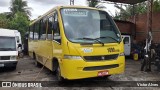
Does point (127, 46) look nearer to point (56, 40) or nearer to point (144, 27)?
point (144, 27)

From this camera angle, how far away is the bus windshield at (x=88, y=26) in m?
7.80

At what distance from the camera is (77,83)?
867 cm

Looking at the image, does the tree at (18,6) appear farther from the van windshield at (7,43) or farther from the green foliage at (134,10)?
the van windshield at (7,43)

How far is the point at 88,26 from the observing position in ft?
26.9

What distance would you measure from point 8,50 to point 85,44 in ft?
19.6

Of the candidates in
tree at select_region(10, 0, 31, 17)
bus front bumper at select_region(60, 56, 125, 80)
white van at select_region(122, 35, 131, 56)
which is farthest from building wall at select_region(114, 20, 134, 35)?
tree at select_region(10, 0, 31, 17)

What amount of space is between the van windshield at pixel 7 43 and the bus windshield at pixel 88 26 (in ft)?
16.5

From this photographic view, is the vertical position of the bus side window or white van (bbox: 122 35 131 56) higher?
the bus side window

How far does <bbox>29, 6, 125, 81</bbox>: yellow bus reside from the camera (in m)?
7.43

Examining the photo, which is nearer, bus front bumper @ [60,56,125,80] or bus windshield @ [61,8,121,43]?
bus front bumper @ [60,56,125,80]

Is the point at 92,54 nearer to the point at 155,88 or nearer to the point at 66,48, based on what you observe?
the point at 66,48

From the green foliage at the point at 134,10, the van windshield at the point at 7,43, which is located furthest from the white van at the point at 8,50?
the green foliage at the point at 134,10

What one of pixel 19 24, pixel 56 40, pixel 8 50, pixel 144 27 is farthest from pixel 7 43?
pixel 19 24

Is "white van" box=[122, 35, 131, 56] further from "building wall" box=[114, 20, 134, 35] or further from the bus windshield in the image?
the bus windshield
